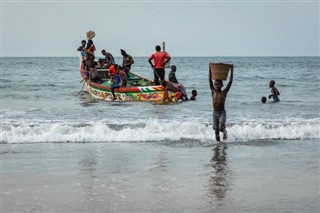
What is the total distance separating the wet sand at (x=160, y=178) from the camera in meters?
6.67

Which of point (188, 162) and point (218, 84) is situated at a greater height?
point (218, 84)

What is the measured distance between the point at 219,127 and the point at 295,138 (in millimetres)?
1971

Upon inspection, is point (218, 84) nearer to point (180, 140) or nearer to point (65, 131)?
point (180, 140)

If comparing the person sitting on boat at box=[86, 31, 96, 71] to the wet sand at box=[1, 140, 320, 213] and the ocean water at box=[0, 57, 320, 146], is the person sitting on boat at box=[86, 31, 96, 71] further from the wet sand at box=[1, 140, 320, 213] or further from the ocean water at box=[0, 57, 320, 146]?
the wet sand at box=[1, 140, 320, 213]

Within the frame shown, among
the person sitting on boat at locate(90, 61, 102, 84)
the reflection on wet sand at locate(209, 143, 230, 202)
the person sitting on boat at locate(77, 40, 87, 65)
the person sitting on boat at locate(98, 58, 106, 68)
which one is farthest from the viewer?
the person sitting on boat at locate(77, 40, 87, 65)

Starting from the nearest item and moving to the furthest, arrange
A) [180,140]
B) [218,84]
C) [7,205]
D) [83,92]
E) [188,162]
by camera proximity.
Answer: [7,205], [188,162], [218,84], [180,140], [83,92]

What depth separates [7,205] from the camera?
667cm

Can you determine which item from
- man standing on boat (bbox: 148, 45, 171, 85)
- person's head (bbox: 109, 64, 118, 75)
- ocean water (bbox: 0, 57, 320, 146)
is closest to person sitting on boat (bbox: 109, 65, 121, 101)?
person's head (bbox: 109, 64, 118, 75)

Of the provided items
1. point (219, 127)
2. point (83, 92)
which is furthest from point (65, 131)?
point (83, 92)

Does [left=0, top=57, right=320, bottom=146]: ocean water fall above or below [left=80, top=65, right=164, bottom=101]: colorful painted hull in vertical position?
below

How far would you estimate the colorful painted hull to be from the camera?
18.3 meters

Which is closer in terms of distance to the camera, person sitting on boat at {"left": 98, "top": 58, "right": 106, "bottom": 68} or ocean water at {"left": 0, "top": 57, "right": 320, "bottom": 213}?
ocean water at {"left": 0, "top": 57, "right": 320, "bottom": 213}

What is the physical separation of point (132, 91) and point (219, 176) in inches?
427

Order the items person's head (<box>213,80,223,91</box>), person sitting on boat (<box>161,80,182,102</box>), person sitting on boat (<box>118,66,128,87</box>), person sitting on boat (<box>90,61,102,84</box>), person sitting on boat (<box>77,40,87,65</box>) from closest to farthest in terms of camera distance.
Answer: person's head (<box>213,80,223,91</box>) → person sitting on boat (<box>161,80,182,102</box>) → person sitting on boat (<box>118,66,128,87</box>) → person sitting on boat (<box>90,61,102,84</box>) → person sitting on boat (<box>77,40,87,65</box>)
